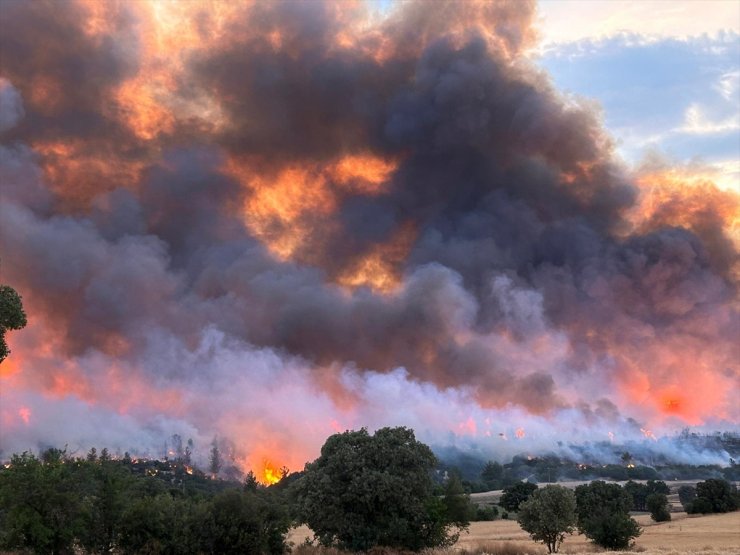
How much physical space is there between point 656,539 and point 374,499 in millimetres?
42454

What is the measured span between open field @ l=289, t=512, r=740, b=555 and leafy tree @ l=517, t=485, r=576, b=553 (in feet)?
4.26

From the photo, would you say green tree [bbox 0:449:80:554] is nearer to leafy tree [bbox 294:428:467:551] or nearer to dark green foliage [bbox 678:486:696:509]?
leafy tree [bbox 294:428:467:551]

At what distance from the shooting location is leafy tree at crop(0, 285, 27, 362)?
36250mm

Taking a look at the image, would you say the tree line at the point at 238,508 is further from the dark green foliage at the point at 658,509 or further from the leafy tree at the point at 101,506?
the dark green foliage at the point at 658,509

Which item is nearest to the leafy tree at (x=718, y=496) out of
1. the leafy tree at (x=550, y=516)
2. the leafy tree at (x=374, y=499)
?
A: the leafy tree at (x=550, y=516)

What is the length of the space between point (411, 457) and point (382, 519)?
15.7 ft

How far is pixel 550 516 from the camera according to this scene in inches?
2293

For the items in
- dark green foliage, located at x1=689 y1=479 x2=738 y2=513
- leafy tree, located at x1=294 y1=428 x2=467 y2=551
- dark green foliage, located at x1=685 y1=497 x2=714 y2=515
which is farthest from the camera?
dark green foliage, located at x1=689 y1=479 x2=738 y2=513

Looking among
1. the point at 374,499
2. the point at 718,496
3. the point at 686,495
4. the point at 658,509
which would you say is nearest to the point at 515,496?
the point at 658,509

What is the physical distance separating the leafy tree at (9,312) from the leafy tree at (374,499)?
21.8 meters

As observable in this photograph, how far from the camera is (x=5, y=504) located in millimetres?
36719

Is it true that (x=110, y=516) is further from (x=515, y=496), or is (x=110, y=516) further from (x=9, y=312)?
(x=515, y=496)

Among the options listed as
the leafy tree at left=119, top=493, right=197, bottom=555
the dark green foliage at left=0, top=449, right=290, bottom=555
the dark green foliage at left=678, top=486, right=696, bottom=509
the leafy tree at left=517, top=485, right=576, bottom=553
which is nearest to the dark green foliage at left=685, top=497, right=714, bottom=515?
the dark green foliage at left=678, top=486, right=696, bottom=509

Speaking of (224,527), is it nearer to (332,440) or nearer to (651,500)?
Answer: (332,440)
